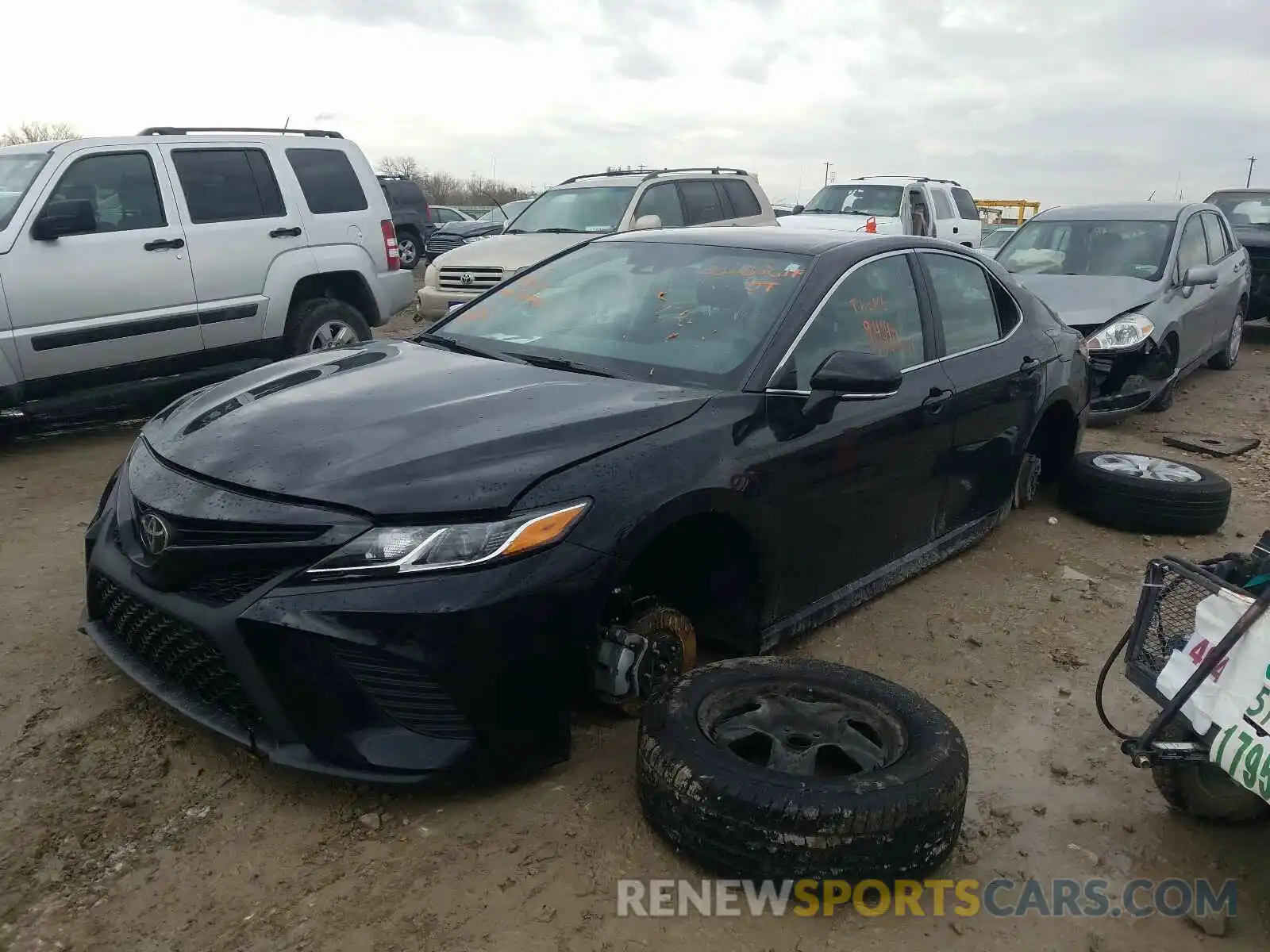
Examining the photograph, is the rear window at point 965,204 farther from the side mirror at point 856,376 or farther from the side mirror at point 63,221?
the side mirror at point 856,376

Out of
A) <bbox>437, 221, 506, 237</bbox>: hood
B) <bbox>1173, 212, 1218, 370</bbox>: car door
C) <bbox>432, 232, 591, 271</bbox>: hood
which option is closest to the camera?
<bbox>1173, 212, 1218, 370</bbox>: car door

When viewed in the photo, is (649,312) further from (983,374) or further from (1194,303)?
(1194,303)

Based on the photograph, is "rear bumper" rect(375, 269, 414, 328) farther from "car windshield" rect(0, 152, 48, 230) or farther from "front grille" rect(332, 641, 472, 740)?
"front grille" rect(332, 641, 472, 740)

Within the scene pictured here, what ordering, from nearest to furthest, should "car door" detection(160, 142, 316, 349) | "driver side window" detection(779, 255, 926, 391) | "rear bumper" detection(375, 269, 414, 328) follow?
"driver side window" detection(779, 255, 926, 391)
"car door" detection(160, 142, 316, 349)
"rear bumper" detection(375, 269, 414, 328)

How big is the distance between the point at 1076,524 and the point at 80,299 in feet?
20.0

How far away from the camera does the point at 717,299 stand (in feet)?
12.1

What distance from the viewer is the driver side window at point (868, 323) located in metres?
3.53

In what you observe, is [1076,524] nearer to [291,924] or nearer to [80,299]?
[291,924]

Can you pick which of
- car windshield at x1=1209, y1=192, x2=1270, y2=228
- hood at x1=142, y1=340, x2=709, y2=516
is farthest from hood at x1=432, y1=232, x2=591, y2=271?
car windshield at x1=1209, y1=192, x2=1270, y2=228

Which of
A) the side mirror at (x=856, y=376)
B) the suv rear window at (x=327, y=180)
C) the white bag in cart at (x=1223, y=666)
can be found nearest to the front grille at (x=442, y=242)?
the suv rear window at (x=327, y=180)

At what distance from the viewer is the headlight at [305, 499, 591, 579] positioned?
8.29 feet

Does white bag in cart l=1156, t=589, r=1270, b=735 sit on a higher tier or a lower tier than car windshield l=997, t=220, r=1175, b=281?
lower

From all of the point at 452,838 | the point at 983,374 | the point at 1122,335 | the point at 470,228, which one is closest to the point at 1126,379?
the point at 1122,335

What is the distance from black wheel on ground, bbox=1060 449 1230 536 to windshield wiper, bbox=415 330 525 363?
11.3 feet
